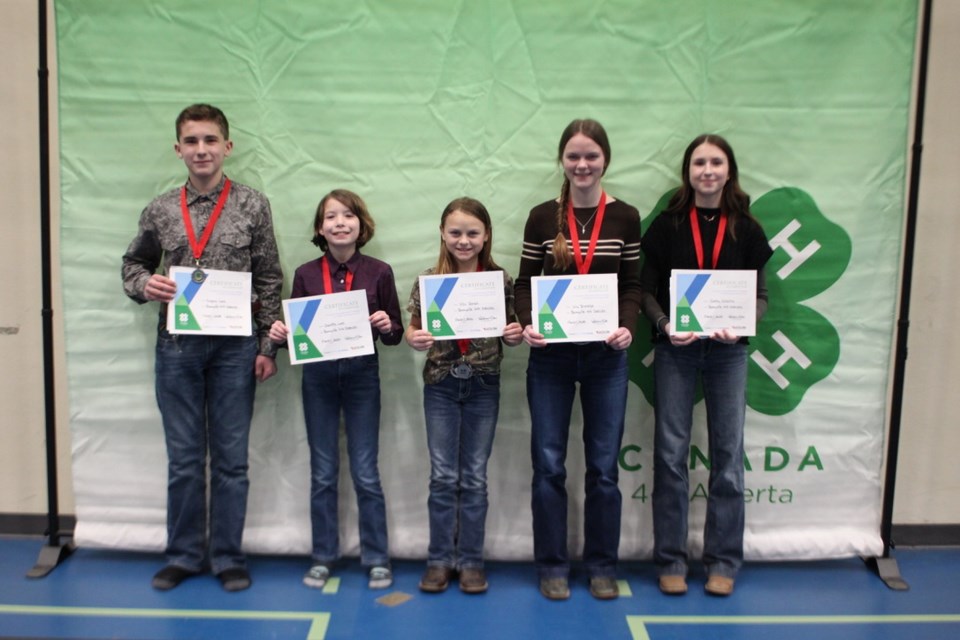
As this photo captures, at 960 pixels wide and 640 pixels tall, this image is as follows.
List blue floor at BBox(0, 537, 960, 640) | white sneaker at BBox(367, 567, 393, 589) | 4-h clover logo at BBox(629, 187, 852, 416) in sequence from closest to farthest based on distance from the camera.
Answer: blue floor at BBox(0, 537, 960, 640)
white sneaker at BBox(367, 567, 393, 589)
4-h clover logo at BBox(629, 187, 852, 416)

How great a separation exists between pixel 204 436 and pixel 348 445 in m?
0.60

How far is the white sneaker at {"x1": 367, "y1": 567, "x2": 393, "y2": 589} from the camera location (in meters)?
2.93

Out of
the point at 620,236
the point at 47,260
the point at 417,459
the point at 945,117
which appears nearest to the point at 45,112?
the point at 47,260

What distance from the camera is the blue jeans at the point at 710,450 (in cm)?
287

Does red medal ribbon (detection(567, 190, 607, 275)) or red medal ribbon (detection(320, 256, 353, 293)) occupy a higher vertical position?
red medal ribbon (detection(567, 190, 607, 275))

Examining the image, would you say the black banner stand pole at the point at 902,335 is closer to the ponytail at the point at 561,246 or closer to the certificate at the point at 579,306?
the certificate at the point at 579,306

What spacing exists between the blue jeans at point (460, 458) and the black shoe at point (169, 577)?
103cm

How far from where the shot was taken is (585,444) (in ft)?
9.46

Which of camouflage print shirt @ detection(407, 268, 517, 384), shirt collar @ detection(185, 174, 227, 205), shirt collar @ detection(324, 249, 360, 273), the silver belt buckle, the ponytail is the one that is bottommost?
the silver belt buckle

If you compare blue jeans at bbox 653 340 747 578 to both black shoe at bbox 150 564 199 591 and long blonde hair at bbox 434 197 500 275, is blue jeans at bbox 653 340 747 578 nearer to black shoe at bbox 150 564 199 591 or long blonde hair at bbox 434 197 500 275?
long blonde hair at bbox 434 197 500 275

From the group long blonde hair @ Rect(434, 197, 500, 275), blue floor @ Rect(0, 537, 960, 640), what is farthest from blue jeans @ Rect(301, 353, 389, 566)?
long blonde hair @ Rect(434, 197, 500, 275)

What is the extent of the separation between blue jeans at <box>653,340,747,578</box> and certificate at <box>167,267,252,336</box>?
1.69 m

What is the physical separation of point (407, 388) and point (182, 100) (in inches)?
61.4

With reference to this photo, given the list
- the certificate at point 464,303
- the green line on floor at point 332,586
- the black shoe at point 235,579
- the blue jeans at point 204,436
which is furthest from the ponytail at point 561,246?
the black shoe at point 235,579
